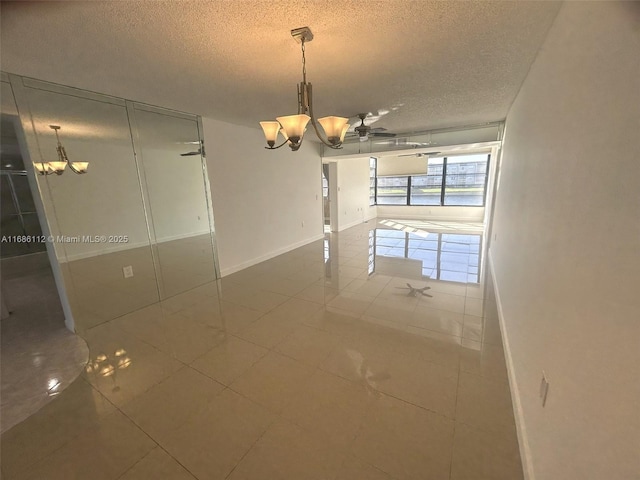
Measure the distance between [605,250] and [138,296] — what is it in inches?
159

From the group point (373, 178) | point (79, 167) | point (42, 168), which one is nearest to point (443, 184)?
point (373, 178)

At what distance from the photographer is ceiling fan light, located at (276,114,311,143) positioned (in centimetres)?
186

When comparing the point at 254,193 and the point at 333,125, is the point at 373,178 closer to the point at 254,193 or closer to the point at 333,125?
the point at 254,193

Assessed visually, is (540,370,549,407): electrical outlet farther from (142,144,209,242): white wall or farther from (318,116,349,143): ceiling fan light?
(142,144,209,242): white wall

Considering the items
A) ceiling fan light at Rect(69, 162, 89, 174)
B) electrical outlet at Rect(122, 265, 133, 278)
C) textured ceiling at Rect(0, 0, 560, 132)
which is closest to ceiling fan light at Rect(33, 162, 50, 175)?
ceiling fan light at Rect(69, 162, 89, 174)

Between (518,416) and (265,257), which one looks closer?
(518,416)

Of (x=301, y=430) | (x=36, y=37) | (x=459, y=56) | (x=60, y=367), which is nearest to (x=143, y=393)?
(x=60, y=367)

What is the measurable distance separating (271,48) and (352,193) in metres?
6.18

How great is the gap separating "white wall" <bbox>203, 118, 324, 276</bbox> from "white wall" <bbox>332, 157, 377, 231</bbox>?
1353 millimetres

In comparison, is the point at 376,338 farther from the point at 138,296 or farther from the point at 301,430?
the point at 138,296

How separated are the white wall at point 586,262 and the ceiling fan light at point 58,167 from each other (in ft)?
12.7

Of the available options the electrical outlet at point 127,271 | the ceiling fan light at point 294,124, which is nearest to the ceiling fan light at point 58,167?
the electrical outlet at point 127,271

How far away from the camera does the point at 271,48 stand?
1824mm

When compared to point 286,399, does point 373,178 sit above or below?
above
